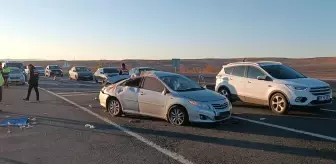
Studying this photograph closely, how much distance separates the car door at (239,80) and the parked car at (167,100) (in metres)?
2.83

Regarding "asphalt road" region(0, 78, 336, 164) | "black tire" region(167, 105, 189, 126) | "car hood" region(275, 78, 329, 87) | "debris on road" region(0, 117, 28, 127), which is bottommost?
"debris on road" region(0, 117, 28, 127)

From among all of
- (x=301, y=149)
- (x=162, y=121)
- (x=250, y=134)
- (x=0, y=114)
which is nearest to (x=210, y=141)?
(x=250, y=134)

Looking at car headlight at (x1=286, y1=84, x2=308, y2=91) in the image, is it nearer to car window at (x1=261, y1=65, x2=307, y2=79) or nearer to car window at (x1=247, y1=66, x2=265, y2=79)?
car window at (x1=261, y1=65, x2=307, y2=79)

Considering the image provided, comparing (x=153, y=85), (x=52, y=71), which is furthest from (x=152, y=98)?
(x=52, y=71)

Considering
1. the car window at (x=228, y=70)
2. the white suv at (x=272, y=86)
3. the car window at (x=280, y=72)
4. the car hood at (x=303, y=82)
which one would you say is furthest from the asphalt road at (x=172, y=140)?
the car window at (x=228, y=70)

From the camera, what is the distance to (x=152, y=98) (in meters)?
10.8

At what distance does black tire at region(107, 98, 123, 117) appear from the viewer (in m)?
11.8

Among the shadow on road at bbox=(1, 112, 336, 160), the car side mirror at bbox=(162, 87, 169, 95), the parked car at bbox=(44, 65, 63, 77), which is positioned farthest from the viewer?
the parked car at bbox=(44, 65, 63, 77)

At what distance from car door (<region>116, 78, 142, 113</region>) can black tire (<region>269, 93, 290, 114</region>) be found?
4.31m

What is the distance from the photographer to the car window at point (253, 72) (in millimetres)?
12984

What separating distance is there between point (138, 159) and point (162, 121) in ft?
13.3

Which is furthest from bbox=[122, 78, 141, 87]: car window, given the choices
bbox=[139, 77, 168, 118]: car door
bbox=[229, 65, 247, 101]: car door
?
bbox=[229, 65, 247, 101]: car door

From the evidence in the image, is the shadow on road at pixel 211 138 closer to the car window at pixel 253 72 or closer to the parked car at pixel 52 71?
the car window at pixel 253 72

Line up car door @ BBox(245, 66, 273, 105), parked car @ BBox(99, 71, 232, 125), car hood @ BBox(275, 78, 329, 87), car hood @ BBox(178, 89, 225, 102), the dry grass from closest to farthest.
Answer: parked car @ BBox(99, 71, 232, 125) → car hood @ BBox(178, 89, 225, 102) → car hood @ BBox(275, 78, 329, 87) → car door @ BBox(245, 66, 273, 105) → the dry grass
